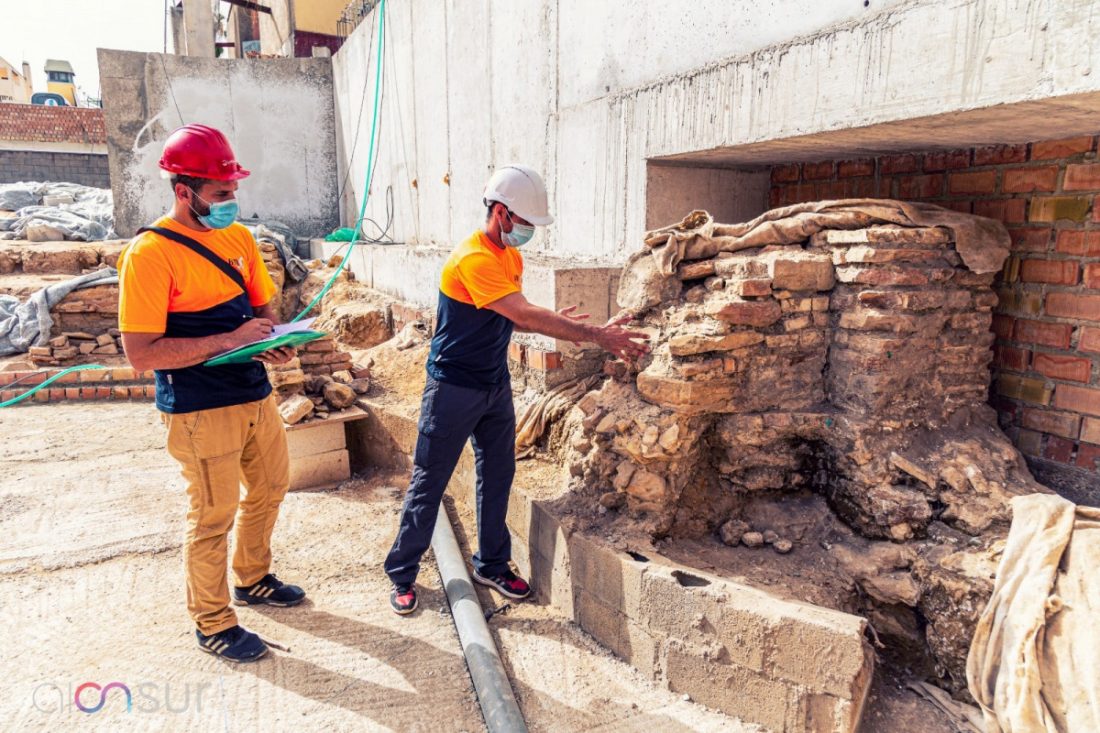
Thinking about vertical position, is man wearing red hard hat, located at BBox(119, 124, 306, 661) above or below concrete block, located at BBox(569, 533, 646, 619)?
above

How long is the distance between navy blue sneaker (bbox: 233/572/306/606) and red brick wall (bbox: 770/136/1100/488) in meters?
3.62

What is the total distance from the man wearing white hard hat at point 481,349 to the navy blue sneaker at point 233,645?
2.11 feet

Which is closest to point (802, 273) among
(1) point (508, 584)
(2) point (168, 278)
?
(1) point (508, 584)

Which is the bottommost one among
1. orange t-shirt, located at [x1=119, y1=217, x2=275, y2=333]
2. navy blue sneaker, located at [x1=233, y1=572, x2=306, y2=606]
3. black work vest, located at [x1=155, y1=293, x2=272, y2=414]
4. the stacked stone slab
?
navy blue sneaker, located at [x1=233, y1=572, x2=306, y2=606]

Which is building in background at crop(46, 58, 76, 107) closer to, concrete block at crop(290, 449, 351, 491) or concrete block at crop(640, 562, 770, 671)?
concrete block at crop(290, 449, 351, 491)

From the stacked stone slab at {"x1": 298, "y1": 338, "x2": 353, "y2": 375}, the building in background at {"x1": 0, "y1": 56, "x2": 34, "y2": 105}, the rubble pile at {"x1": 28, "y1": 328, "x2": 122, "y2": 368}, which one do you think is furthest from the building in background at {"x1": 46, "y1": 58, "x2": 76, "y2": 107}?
the stacked stone slab at {"x1": 298, "y1": 338, "x2": 353, "y2": 375}

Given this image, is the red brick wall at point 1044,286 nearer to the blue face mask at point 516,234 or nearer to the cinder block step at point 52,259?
the blue face mask at point 516,234

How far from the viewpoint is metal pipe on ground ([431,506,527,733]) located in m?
2.57

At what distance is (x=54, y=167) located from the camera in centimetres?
2067

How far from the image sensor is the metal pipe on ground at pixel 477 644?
8.42 ft

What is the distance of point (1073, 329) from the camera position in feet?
10.2

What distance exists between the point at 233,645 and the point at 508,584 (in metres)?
1.27

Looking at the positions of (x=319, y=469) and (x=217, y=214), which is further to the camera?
(x=319, y=469)

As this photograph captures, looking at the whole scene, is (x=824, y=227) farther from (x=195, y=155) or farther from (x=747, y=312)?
(x=195, y=155)
